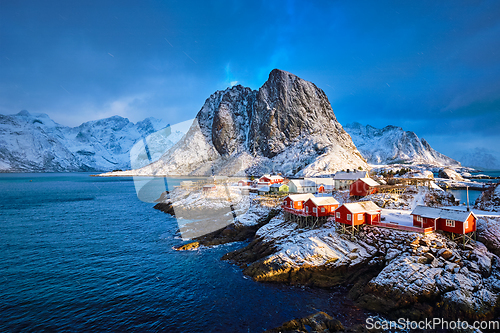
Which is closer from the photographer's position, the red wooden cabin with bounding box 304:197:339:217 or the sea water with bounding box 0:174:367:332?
the sea water with bounding box 0:174:367:332

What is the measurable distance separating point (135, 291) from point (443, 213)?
3777 centimetres

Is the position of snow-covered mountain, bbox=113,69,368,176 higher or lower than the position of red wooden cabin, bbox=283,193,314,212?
higher

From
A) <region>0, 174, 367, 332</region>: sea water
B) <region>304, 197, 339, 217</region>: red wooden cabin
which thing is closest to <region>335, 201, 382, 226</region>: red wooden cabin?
<region>304, 197, 339, 217</region>: red wooden cabin

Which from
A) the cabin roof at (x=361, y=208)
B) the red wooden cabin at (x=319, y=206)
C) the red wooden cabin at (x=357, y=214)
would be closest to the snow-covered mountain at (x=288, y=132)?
the red wooden cabin at (x=319, y=206)

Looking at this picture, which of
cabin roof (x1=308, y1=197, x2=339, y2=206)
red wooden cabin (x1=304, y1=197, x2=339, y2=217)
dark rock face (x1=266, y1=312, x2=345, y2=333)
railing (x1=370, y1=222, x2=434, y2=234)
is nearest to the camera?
dark rock face (x1=266, y1=312, x2=345, y2=333)

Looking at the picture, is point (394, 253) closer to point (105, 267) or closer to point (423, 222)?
point (423, 222)

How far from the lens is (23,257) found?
33750mm

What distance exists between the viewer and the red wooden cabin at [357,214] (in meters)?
33.5

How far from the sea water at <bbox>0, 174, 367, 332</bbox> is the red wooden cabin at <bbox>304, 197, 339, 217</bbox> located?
13.1 metres

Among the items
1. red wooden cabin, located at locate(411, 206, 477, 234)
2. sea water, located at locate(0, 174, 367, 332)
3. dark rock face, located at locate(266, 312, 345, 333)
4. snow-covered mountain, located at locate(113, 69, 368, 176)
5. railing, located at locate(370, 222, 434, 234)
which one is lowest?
dark rock face, located at locate(266, 312, 345, 333)

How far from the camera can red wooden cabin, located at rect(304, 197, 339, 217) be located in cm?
3919

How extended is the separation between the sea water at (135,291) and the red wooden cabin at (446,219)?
15.7m

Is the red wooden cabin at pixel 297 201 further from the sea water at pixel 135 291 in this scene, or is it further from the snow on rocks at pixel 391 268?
the sea water at pixel 135 291

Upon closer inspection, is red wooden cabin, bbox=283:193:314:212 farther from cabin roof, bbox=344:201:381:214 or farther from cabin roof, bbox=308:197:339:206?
cabin roof, bbox=344:201:381:214
